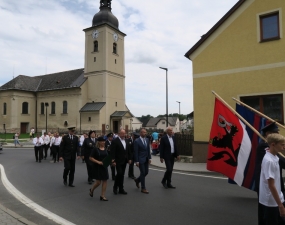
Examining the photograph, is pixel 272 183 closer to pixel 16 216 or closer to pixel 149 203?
pixel 149 203

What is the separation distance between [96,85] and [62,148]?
129 feet

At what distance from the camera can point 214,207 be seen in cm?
616

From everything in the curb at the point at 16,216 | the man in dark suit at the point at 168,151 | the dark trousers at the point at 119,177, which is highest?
the man in dark suit at the point at 168,151

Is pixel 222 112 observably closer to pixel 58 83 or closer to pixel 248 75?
pixel 248 75

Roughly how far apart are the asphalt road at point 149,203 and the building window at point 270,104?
4.62 m

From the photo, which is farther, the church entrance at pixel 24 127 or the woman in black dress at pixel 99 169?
the church entrance at pixel 24 127

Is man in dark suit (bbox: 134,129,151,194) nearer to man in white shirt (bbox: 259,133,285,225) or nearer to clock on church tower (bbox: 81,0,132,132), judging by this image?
man in white shirt (bbox: 259,133,285,225)

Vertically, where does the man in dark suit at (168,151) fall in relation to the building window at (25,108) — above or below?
below

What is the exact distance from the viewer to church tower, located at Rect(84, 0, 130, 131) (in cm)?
4659

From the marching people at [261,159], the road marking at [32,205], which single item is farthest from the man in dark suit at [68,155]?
the marching people at [261,159]

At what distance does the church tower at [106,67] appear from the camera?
153 ft

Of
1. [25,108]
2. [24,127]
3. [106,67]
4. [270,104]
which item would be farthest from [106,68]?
[270,104]

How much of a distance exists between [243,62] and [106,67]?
3595cm

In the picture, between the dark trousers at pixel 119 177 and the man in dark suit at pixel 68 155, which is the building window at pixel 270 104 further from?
the man in dark suit at pixel 68 155
